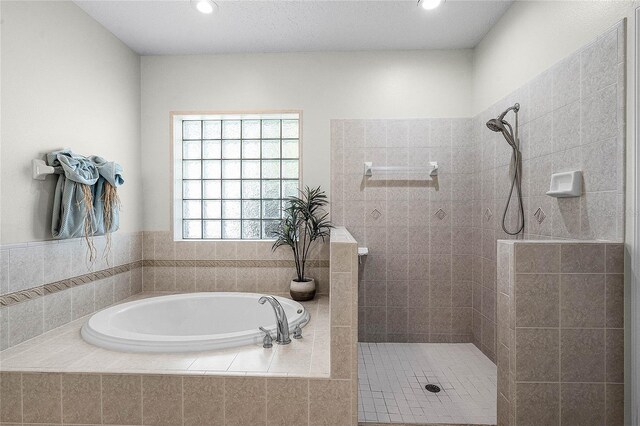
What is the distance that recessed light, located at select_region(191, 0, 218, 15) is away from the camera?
7.17ft

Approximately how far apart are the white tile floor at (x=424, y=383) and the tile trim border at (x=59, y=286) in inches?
77.7

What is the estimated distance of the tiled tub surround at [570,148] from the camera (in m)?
1.45

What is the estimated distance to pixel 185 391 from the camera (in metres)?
1.50

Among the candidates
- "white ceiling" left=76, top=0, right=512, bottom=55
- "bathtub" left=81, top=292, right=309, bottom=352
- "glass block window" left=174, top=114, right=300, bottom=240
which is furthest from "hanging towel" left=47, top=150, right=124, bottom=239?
"white ceiling" left=76, top=0, right=512, bottom=55

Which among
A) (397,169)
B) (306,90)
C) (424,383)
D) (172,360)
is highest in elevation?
(306,90)

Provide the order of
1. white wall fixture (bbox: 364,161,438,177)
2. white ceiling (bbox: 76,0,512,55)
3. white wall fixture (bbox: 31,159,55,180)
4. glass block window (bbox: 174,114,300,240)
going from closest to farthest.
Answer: white wall fixture (bbox: 31,159,55,180), white ceiling (bbox: 76,0,512,55), white wall fixture (bbox: 364,161,438,177), glass block window (bbox: 174,114,300,240)

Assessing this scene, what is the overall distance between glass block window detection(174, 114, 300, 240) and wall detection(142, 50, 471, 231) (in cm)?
25

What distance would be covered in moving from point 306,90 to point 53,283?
7.60 feet

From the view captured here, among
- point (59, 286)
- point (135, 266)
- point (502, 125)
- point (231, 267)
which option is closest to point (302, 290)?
point (231, 267)

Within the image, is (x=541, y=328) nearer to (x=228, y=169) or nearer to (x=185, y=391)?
(x=185, y=391)

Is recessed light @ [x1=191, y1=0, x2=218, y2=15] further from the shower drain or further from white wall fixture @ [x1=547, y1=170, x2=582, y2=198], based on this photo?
the shower drain

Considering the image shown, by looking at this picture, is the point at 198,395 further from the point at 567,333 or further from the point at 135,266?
the point at 135,266

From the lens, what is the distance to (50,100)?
79.3 inches

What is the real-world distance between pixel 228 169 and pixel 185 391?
2.12m
